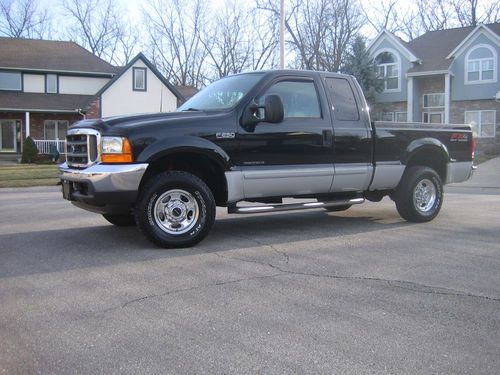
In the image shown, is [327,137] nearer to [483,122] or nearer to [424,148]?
[424,148]

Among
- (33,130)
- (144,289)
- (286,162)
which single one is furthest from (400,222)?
(33,130)

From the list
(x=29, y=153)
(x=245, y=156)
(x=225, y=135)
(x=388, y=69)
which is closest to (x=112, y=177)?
(x=225, y=135)

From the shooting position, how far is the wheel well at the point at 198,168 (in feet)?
21.0

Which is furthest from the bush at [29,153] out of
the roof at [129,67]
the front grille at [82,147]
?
the front grille at [82,147]

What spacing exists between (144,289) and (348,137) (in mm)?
3925

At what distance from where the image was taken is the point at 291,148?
7.01m

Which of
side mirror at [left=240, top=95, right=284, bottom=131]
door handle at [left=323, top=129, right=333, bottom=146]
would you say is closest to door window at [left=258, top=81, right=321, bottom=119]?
door handle at [left=323, top=129, right=333, bottom=146]

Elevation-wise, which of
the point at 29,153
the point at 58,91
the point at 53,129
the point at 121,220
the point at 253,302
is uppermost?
the point at 58,91

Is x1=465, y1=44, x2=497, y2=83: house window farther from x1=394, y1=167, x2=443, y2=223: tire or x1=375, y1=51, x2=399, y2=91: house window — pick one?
x1=394, y1=167, x2=443, y2=223: tire

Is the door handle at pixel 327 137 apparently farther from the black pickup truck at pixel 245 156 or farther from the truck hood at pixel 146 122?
the truck hood at pixel 146 122

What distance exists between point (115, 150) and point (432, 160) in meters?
5.31

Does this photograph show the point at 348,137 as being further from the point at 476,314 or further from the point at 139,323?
the point at 139,323

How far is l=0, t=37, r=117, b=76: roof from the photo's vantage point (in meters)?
33.4

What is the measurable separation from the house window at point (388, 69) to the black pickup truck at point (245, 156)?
2851 cm
